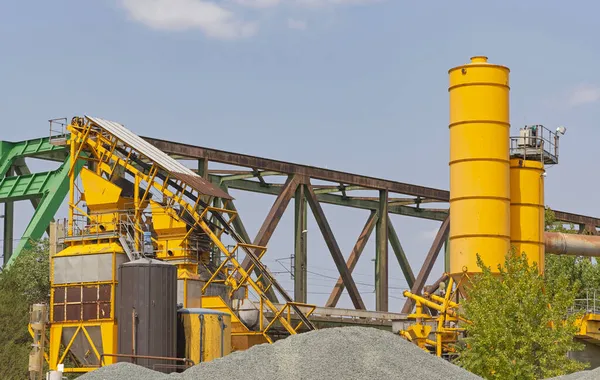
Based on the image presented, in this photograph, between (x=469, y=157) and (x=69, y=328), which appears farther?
(x=469, y=157)

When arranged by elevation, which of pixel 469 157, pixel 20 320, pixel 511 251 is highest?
pixel 469 157

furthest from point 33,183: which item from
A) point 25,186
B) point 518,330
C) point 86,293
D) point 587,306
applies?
point 587,306

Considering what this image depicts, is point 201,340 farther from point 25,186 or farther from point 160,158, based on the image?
point 25,186

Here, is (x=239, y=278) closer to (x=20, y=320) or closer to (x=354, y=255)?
(x=20, y=320)

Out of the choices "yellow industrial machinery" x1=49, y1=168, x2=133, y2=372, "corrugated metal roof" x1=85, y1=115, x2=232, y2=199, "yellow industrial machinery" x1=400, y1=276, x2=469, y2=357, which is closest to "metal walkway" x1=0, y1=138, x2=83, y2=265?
"corrugated metal roof" x1=85, y1=115, x2=232, y2=199

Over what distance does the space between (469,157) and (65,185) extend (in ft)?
47.9

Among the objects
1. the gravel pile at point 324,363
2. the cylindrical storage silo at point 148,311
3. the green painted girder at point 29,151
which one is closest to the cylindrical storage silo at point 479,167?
the cylindrical storage silo at point 148,311

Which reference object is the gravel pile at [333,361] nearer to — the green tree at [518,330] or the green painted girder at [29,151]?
the green tree at [518,330]

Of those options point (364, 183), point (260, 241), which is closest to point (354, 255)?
point (364, 183)

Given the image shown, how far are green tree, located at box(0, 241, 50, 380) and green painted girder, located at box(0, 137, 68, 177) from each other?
3.46 meters

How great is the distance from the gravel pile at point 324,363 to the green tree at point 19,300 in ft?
33.8

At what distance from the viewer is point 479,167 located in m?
37.3

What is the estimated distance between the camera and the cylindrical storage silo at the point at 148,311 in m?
30.6

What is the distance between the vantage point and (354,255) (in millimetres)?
50281
